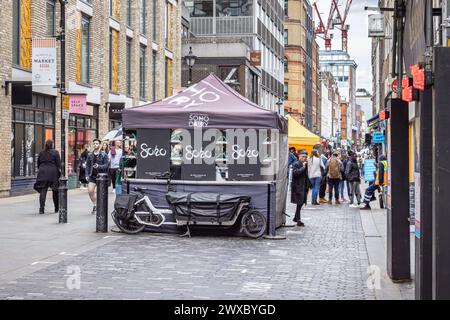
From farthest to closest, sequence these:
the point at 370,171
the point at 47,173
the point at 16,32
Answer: the point at 16,32, the point at 370,171, the point at 47,173

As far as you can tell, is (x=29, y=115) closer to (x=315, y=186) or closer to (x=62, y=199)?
(x=62, y=199)

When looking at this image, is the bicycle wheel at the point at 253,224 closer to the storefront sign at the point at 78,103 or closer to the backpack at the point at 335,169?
the backpack at the point at 335,169

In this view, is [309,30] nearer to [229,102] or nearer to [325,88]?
[325,88]

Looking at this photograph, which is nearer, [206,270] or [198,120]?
[206,270]

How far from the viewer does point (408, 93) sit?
6711 millimetres

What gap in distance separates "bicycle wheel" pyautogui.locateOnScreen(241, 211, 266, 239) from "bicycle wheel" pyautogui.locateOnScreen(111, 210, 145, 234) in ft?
6.78

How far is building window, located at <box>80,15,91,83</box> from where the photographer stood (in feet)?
98.6

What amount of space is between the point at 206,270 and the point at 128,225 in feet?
14.9

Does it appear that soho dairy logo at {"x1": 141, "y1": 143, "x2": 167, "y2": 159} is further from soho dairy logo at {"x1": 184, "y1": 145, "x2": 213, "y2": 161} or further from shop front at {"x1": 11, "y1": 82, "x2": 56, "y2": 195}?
shop front at {"x1": 11, "y1": 82, "x2": 56, "y2": 195}

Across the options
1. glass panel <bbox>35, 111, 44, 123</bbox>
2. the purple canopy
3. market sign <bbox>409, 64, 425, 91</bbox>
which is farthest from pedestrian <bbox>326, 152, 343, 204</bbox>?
market sign <bbox>409, 64, 425, 91</bbox>

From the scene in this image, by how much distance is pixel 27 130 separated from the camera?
24.5 m

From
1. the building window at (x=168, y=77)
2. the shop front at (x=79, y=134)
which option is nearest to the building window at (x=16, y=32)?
the shop front at (x=79, y=134)

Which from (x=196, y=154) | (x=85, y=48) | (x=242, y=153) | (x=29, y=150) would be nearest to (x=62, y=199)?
(x=196, y=154)

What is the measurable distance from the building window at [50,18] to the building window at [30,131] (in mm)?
2433
